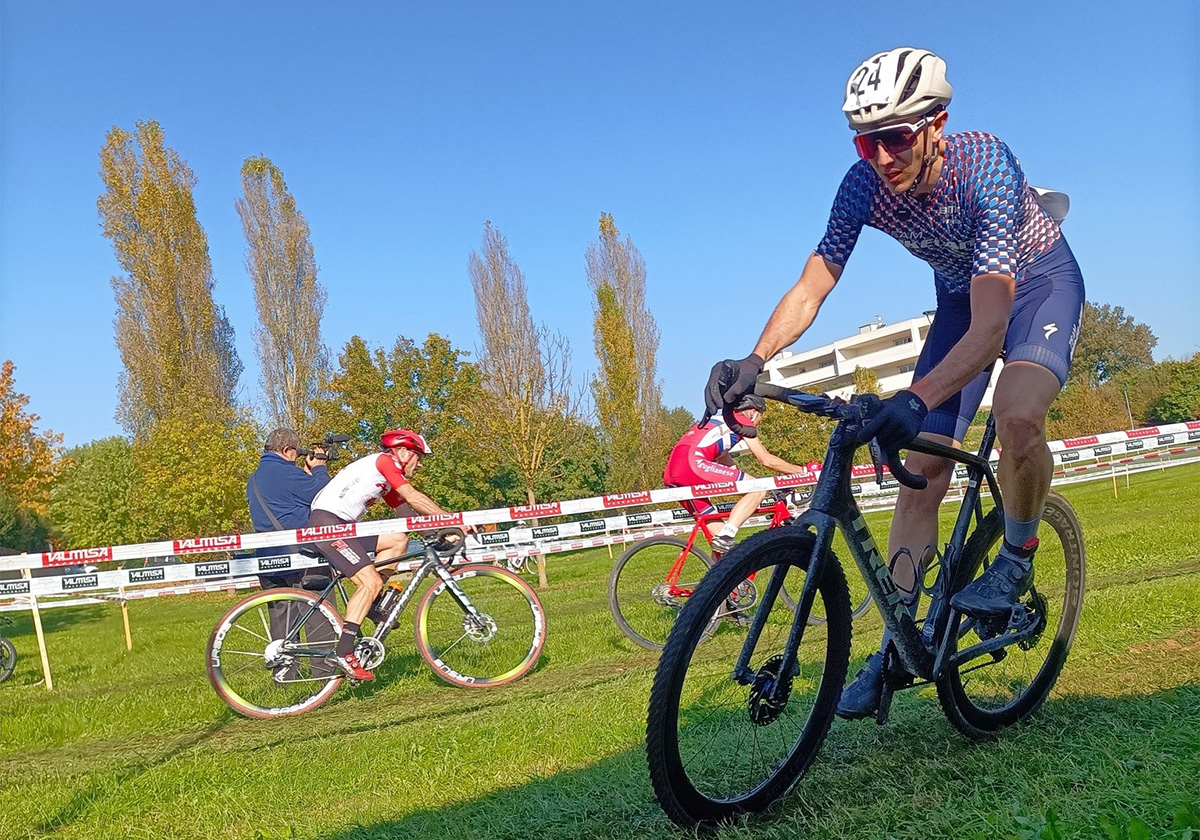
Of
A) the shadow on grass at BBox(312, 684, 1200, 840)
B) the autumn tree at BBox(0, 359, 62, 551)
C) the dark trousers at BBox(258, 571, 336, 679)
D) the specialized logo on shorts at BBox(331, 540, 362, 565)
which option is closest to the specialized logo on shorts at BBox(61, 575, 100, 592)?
the dark trousers at BBox(258, 571, 336, 679)

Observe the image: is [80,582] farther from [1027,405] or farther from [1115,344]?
[1115,344]

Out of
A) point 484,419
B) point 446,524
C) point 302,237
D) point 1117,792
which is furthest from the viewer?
point 302,237

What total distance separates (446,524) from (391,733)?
8.81 ft

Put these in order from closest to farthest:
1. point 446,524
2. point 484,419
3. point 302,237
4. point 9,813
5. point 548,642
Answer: point 9,813
point 446,524
point 548,642
point 484,419
point 302,237

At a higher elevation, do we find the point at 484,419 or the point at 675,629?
the point at 484,419

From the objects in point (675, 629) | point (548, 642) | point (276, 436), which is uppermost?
point (276, 436)

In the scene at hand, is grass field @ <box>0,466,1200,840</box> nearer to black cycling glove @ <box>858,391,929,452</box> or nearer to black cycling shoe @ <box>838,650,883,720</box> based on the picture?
black cycling shoe @ <box>838,650,883,720</box>

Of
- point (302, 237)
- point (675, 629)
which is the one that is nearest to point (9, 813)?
point (675, 629)

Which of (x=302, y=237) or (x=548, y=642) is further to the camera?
(x=302, y=237)

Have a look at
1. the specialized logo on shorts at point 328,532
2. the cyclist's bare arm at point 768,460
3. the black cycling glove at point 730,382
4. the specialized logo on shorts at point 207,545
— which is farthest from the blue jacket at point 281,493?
the black cycling glove at point 730,382

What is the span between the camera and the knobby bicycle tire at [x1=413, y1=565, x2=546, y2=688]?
685 centimetres

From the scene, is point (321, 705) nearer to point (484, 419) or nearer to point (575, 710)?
point (575, 710)

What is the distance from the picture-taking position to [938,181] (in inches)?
129

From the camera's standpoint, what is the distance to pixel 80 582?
8609mm
